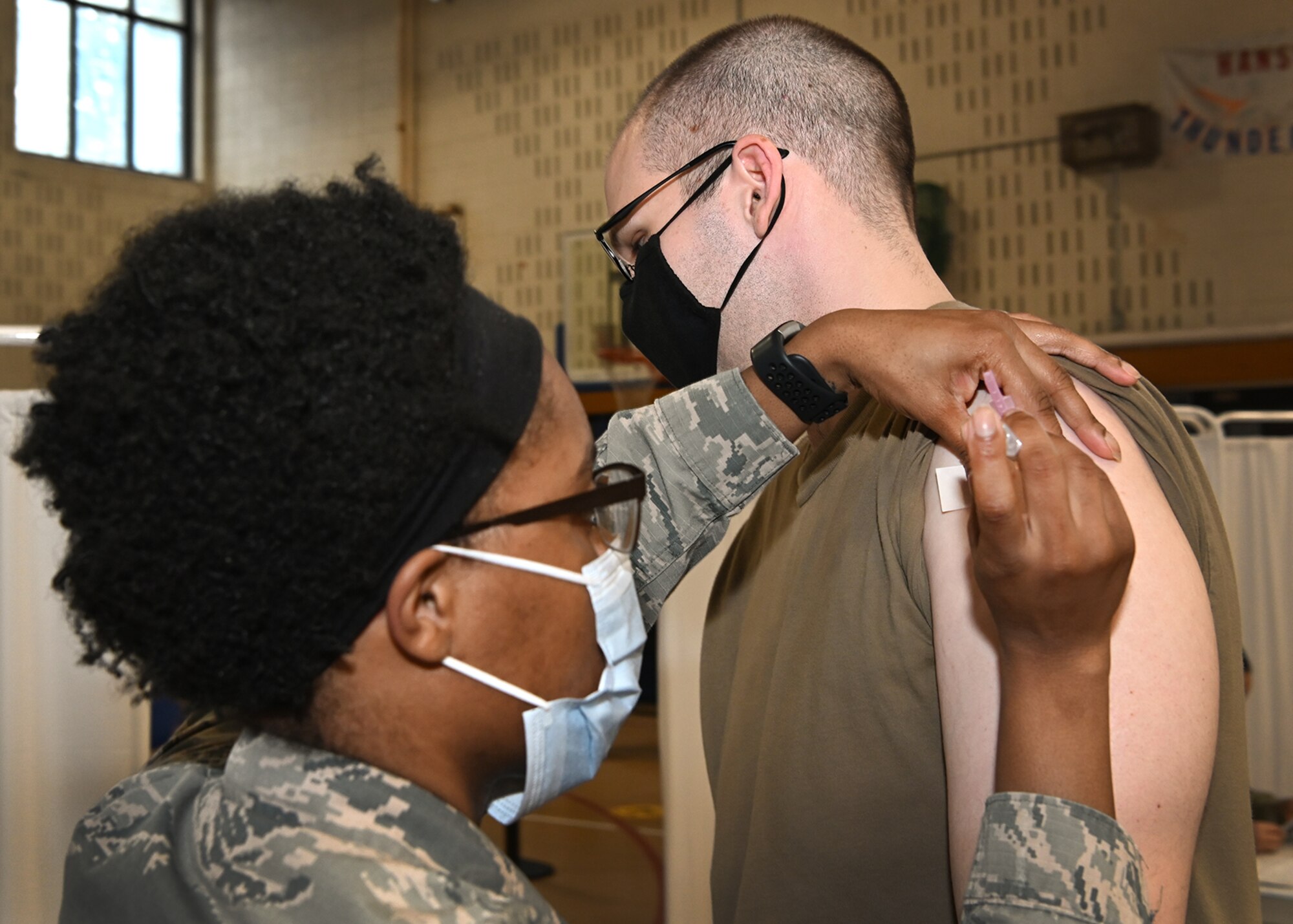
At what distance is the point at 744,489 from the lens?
4.51 ft

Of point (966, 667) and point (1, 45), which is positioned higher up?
point (1, 45)

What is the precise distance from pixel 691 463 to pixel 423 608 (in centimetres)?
52

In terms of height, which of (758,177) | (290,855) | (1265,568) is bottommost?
(1265,568)

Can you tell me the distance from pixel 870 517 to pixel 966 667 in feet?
0.84

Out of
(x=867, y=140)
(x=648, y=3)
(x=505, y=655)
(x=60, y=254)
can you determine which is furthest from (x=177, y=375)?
(x=60, y=254)


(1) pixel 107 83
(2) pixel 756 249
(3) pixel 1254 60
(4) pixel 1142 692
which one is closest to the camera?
(4) pixel 1142 692

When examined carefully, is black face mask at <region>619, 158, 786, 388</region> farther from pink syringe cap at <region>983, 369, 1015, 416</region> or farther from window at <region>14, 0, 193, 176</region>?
window at <region>14, 0, 193, 176</region>

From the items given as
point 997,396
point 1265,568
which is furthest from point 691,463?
point 1265,568

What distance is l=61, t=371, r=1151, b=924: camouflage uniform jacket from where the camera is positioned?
79 cm

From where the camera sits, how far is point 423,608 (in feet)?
3.06

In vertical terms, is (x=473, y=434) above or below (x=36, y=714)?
above

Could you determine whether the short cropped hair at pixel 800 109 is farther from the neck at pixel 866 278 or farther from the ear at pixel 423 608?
the ear at pixel 423 608

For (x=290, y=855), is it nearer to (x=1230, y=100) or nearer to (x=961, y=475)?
(x=961, y=475)

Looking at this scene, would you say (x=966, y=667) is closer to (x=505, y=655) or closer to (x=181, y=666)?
(x=505, y=655)
